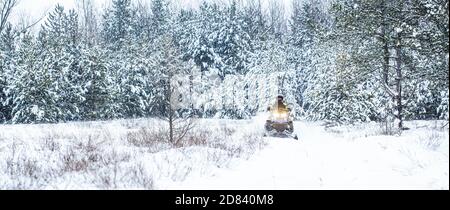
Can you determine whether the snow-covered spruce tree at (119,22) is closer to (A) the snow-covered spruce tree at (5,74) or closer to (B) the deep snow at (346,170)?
(A) the snow-covered spruce tree at (5,74)

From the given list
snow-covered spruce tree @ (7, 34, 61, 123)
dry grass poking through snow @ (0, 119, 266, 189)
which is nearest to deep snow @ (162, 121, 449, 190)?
dry grass poking through snow @ (0, 119, 266, 189)

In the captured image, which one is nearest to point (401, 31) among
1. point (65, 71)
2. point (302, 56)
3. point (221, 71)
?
point (65, 71)

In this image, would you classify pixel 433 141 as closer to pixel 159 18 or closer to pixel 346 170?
pixel 346 170

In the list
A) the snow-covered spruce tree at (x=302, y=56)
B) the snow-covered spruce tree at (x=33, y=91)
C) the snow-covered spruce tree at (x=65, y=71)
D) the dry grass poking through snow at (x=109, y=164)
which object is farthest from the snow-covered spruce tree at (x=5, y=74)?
the snow-covered spruce tree at (x=302, y=56)

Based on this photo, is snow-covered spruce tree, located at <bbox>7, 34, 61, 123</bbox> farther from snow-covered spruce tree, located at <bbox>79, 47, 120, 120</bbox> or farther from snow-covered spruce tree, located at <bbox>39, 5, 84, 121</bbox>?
snow-covered spruce tree, located at <bbox>79, 47, 120, 120</bbox>

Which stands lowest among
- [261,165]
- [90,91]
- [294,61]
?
[261,165]

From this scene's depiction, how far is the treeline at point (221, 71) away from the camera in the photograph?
56.1ft
